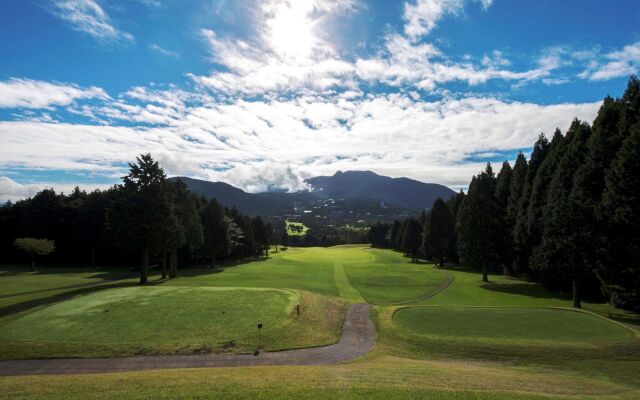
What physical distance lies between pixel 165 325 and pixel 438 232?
6808 cm

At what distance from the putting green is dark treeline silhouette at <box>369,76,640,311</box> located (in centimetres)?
730

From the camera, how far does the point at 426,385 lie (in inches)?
619

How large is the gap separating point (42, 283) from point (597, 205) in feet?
219

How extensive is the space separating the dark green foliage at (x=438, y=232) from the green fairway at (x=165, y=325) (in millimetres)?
52342

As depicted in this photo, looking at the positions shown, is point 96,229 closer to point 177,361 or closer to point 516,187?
point 177,361

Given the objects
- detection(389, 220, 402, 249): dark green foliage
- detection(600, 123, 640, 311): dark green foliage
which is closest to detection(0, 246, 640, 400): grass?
detection(600, 123, 640, 311): dark green foliage

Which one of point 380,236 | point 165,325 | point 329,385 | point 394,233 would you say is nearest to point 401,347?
point 329,385

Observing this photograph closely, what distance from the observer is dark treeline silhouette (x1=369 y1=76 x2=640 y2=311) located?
33.8m

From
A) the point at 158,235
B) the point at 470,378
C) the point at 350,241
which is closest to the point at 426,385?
the point at 470,378

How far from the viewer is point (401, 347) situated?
27.1 meters

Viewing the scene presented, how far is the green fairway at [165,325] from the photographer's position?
24.4 meters

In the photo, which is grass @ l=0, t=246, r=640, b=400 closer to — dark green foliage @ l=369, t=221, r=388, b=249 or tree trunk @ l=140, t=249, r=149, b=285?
tree trunk @ l=140, t=249, r=149, b=285

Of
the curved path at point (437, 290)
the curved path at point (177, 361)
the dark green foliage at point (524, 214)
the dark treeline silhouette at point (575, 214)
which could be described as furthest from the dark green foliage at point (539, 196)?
the curved path at point (177, 361)

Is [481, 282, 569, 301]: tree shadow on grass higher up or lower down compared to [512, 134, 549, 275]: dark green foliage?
lower down
